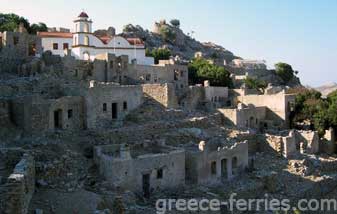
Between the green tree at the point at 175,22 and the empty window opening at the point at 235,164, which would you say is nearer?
the empty window opening at the point at 235,164

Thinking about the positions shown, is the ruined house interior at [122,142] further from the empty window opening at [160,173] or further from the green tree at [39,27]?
the green tree at [39,27]

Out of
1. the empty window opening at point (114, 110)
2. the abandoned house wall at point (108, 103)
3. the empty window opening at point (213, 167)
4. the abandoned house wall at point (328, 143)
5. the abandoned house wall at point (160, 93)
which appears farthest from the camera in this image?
the abandoned house wall at point (328, 143)

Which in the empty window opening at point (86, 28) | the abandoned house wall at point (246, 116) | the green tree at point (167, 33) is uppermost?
the green tree at point (167, 33)

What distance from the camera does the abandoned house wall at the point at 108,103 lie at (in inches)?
1008

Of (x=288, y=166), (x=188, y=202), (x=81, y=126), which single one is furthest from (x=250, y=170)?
(x=81, y=126)

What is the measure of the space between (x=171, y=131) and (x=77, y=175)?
8.41m

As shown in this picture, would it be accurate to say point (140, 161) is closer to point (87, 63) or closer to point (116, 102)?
point (116, 102)

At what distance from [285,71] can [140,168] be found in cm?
5004

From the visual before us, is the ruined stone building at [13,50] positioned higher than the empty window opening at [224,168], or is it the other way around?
the ruined stone building at [13,50]

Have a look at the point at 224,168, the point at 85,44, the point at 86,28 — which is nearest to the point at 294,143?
the point at 224,168

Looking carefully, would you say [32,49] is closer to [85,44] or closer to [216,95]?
[85,44]

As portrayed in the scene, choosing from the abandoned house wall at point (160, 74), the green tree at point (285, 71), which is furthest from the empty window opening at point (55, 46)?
the green tree at point (285, 71)

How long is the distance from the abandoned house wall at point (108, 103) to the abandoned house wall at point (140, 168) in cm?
371

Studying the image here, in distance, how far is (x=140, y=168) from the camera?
21.0 m
